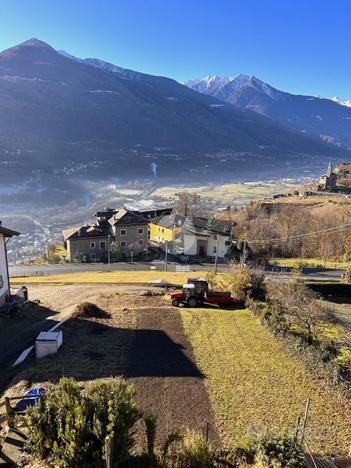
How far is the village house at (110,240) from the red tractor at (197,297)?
31.0m

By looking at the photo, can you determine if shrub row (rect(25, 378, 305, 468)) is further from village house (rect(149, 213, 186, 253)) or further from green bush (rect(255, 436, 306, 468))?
village house (rect(149, 213, 186, 253))

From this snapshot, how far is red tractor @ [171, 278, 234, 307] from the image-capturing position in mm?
28578

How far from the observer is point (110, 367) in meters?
18.0

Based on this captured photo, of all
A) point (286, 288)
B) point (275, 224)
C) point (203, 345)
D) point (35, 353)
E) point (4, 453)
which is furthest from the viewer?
point (275, 224)

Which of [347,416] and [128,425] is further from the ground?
[128,425]

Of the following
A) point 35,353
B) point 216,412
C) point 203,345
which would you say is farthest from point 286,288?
point 35,353

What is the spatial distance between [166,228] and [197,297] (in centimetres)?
3690

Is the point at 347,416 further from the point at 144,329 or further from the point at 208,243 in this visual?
the point at 208,243

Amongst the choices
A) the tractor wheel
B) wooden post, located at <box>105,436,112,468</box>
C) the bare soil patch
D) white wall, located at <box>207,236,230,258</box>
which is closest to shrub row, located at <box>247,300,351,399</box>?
the tractor wheel

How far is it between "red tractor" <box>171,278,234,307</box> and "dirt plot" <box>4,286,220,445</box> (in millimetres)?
1344

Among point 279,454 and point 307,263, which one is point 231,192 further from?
point 279,454

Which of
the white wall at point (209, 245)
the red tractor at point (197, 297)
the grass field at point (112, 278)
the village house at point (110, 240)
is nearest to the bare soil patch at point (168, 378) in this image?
the red tractor at point (197, 297)

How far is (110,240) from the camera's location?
6075cm

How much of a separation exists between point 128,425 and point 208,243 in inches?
1998
